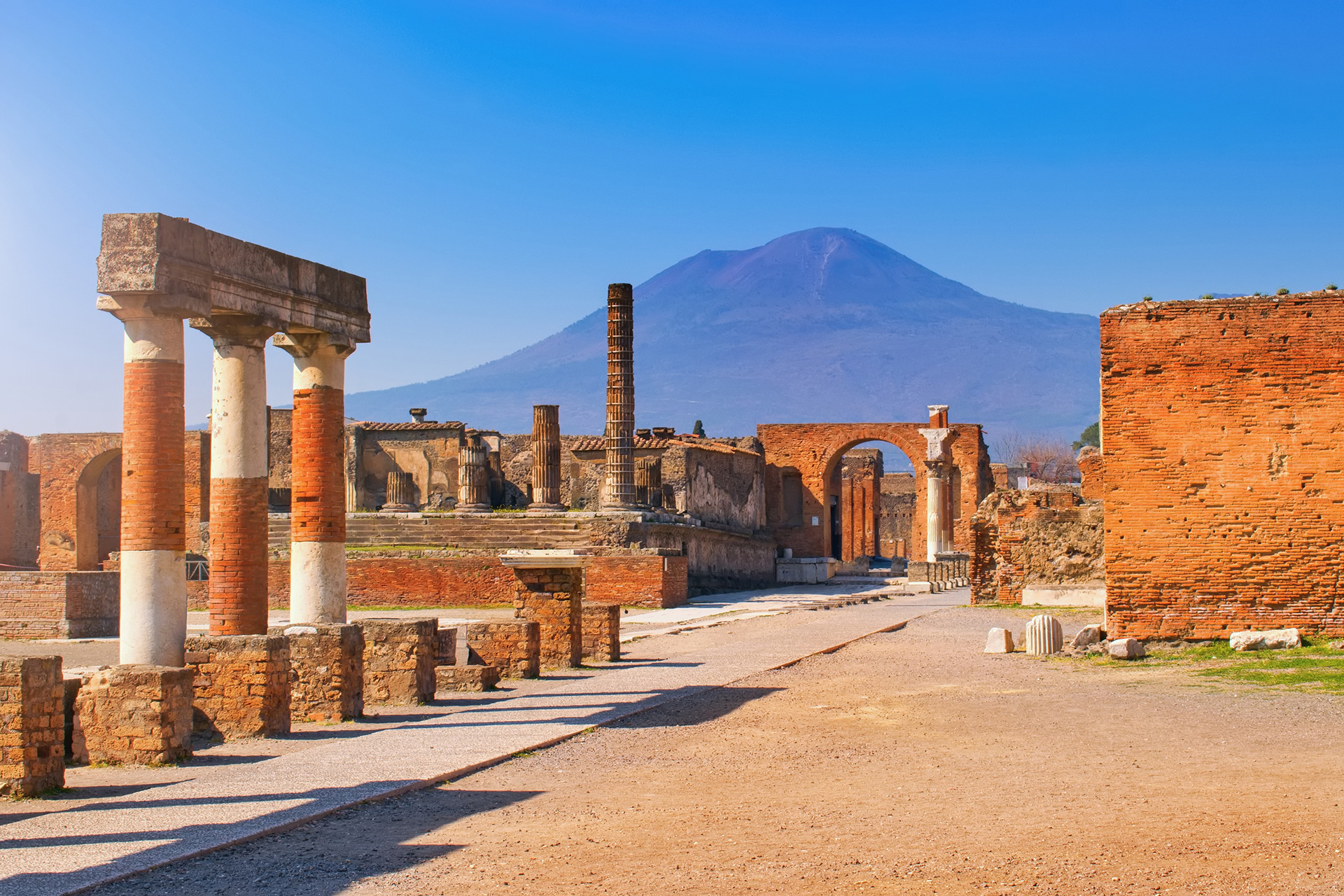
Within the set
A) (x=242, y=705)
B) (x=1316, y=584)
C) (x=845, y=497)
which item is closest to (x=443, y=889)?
(x=242, y=705)

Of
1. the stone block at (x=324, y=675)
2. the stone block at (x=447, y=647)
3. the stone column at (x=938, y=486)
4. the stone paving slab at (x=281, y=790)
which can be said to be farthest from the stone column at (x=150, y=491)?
the stone column at (x=938, y=486)

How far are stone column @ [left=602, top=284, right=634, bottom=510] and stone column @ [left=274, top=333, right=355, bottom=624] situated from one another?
19.8m

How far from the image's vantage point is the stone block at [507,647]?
1498 centimetres

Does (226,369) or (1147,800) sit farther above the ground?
(226,369)

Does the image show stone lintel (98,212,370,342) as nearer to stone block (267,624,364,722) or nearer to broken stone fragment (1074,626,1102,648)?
stone block (267,624,364,722)

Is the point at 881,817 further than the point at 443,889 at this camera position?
Yes

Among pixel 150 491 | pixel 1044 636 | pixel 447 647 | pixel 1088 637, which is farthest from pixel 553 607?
pixel 150 491

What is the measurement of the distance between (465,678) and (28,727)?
19.4ft

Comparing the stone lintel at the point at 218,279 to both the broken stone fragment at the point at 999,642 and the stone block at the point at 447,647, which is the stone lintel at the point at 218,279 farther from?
the broken stone fragment at the point at 999,642

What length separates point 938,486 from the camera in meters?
42.7

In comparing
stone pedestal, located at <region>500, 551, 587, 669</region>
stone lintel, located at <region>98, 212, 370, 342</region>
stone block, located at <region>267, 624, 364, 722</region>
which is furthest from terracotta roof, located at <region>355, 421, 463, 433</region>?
stone block, located at <region>267, 624, 364, 722</region>

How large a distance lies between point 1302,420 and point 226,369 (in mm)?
10658

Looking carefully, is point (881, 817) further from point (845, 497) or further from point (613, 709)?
point (845, 497)

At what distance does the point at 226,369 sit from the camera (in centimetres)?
1224
